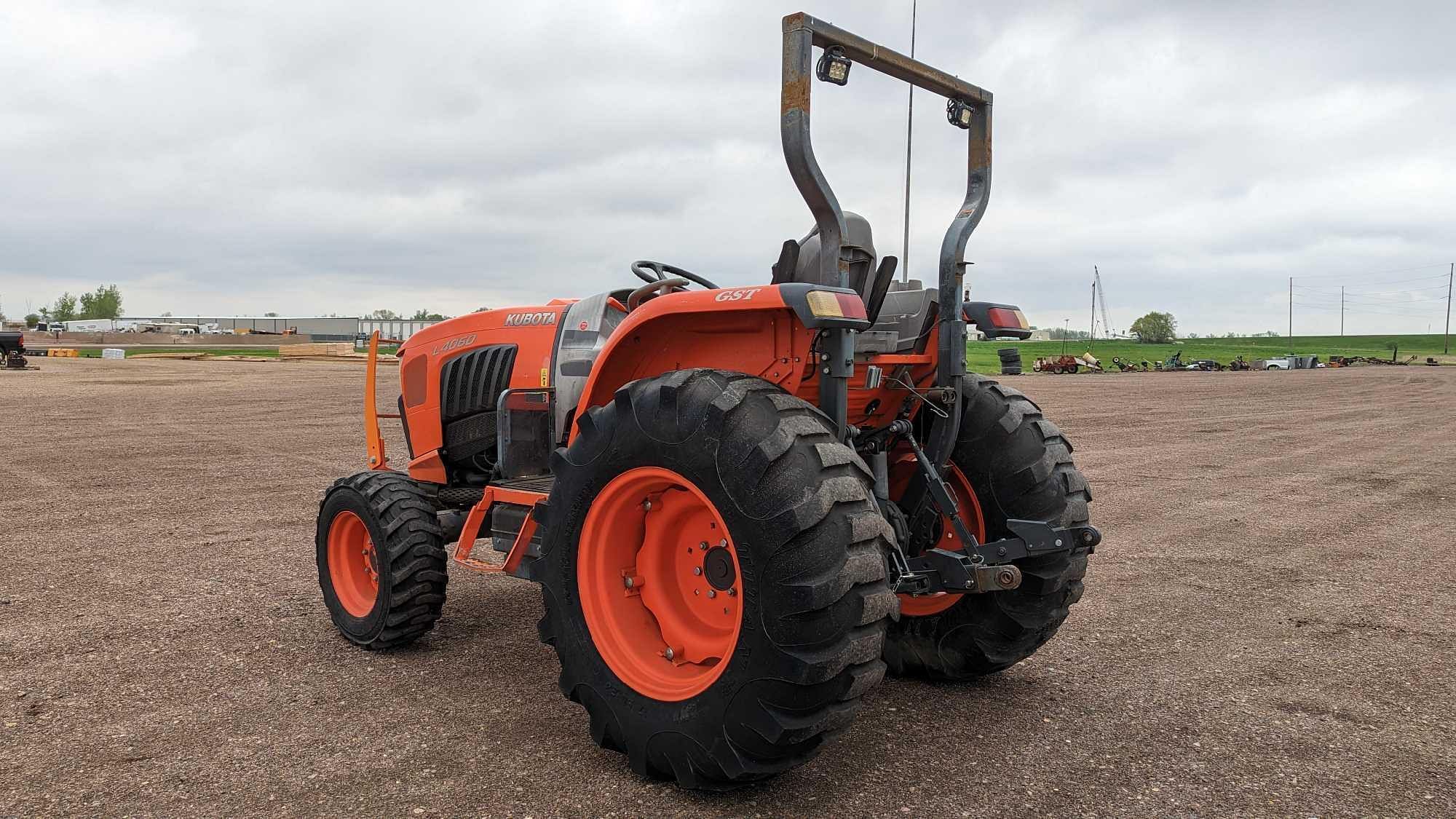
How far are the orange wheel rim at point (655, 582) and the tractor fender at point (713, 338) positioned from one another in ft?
1.51

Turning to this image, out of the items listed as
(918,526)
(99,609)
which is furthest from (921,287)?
(99,609)

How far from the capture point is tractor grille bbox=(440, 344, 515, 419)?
5141 millimetres

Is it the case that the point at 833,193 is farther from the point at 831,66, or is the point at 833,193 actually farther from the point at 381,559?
the point at 381,559

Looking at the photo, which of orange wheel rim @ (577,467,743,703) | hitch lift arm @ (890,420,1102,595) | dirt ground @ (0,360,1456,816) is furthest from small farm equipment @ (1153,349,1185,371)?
orange wheel rim @ (577,467,743,703)

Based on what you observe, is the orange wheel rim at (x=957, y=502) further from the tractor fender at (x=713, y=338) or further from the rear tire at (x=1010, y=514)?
the tractor fender at (x=713, y=338)

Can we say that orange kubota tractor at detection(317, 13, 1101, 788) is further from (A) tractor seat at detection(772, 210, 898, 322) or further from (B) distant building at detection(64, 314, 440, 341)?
(B) distant building at detection(64, 314, 440, 341)

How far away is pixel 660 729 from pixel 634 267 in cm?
241

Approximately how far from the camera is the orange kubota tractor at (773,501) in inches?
118

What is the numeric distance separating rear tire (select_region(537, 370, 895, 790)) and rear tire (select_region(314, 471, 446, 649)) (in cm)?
161

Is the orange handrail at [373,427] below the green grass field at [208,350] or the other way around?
below

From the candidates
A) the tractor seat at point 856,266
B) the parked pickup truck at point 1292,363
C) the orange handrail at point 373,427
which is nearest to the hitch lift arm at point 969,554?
the tractor seat at point 856,266

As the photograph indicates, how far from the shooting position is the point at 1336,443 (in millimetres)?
14508

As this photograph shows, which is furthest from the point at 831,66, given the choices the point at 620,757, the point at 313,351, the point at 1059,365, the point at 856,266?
the point at 313,351

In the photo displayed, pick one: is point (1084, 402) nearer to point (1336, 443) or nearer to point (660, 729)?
point (1336, 443)
